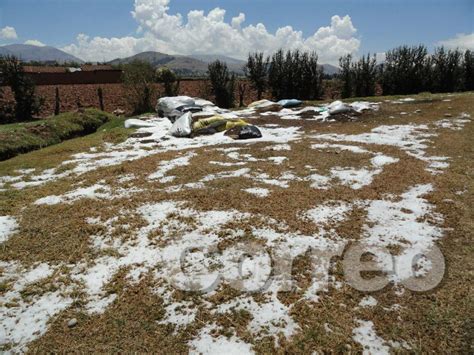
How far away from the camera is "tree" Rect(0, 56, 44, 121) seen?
1574cm

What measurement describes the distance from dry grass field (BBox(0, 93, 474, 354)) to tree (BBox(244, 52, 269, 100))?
52.6 ft

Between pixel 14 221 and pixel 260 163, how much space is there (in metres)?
5.10

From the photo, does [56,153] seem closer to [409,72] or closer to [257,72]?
[257,72]

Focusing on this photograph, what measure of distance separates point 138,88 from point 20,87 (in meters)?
5.73

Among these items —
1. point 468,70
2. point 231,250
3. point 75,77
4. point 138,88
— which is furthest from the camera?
point 75,77

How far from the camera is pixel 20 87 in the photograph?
15711 mm

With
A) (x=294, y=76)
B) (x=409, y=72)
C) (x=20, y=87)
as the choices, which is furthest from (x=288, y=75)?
(x=20, y=87)

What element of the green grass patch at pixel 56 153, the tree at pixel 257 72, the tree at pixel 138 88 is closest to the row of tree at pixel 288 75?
the tree at pixel 257 72

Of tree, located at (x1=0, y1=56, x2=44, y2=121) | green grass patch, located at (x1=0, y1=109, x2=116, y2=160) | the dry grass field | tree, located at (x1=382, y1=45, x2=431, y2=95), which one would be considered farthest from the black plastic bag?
tree, located at (x1=382, y1=45, x2=431, y2=95)

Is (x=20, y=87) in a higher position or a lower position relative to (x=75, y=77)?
lower

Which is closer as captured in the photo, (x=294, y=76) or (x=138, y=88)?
(x=138, y=88)

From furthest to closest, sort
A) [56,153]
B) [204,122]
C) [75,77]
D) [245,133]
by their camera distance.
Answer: [75,77] < [204,122] < [245,133] < [56,153]

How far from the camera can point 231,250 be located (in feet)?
13.6

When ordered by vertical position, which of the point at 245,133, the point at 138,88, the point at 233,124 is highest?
the point at 138,88
